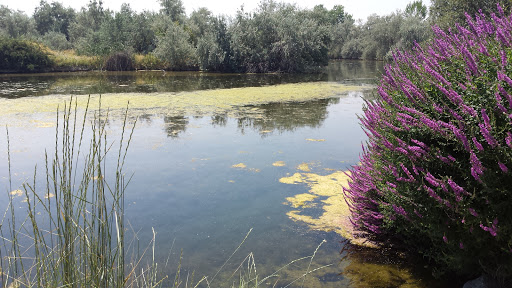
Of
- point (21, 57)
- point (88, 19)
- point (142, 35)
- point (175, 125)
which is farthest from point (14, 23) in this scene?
point (175, 125)

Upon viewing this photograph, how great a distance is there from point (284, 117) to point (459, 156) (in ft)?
27.0

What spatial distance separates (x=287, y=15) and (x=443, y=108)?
90.2 ft

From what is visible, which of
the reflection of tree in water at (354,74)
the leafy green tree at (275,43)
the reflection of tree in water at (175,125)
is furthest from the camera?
the leafy green tree at (275,43)

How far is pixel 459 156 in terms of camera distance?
270 centimetres

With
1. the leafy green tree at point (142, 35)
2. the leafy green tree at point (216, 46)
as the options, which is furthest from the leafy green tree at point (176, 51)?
the leafy green tree at point (142, 35)

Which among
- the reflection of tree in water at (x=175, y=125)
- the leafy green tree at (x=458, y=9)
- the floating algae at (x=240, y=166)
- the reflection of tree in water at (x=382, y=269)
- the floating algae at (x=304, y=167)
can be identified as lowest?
the reflection of tree in water at (x=382, y=269)

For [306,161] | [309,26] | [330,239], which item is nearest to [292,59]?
[309,26]

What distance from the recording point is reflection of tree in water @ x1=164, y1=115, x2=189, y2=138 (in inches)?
355

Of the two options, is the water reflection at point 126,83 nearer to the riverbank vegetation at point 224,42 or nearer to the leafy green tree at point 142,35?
the riverbank vegetation at point 224,42

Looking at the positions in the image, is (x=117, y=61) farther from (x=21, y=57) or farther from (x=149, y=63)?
(x=21, y=57)

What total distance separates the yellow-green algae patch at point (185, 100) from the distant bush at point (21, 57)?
16091 mm

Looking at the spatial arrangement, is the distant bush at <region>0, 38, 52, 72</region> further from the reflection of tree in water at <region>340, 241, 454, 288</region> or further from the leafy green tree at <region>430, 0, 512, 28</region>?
the reflection of tree in water at <region>340, 241, 454, 288</region>

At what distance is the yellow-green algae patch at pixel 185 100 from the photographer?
11734 millimetres

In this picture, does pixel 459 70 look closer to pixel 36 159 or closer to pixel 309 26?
pixel 36 159
